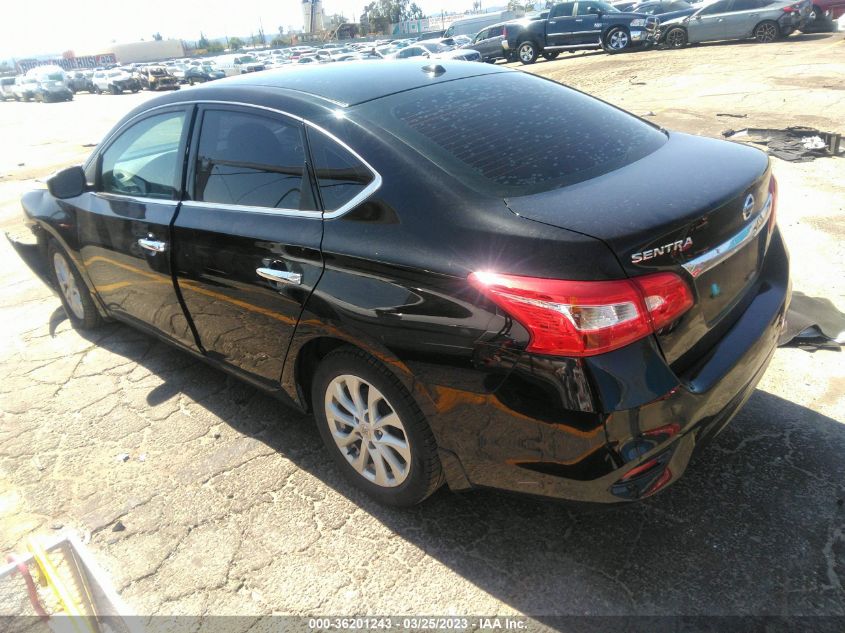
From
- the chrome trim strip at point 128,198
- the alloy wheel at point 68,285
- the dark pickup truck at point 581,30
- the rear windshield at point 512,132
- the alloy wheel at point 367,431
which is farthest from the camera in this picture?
the dark pickup truck at point 581,30

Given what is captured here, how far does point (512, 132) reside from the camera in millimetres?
2658

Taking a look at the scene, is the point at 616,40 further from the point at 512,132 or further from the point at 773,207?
the point at 512,132

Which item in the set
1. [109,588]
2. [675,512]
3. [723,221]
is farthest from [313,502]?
[723,221]

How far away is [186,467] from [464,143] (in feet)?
6.80

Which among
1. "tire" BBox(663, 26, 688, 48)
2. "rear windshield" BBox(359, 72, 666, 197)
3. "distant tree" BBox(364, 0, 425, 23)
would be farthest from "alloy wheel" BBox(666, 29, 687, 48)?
"distant tree" BBox(364, 0, 425, 23)

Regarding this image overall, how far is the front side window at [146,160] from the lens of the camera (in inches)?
133

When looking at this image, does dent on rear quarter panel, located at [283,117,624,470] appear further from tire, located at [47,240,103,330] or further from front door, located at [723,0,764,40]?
front door, located at [723,0,764,40]

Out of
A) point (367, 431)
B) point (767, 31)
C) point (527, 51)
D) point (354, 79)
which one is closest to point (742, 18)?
point (767, 31)

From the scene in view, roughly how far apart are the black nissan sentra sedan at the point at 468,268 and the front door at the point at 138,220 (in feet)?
0.09

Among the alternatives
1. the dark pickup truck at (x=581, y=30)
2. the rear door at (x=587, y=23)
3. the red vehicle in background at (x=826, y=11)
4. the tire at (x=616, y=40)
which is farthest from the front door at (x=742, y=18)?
the rear door at (x=587, y=23)

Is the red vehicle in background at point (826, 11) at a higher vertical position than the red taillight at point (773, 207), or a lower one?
higher

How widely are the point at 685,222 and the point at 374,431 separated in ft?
4.58

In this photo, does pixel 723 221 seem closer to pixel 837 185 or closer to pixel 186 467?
pixel 186 467

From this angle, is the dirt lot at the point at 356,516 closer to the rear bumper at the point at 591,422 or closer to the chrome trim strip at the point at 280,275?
the rear bumper at the point at 591,422
